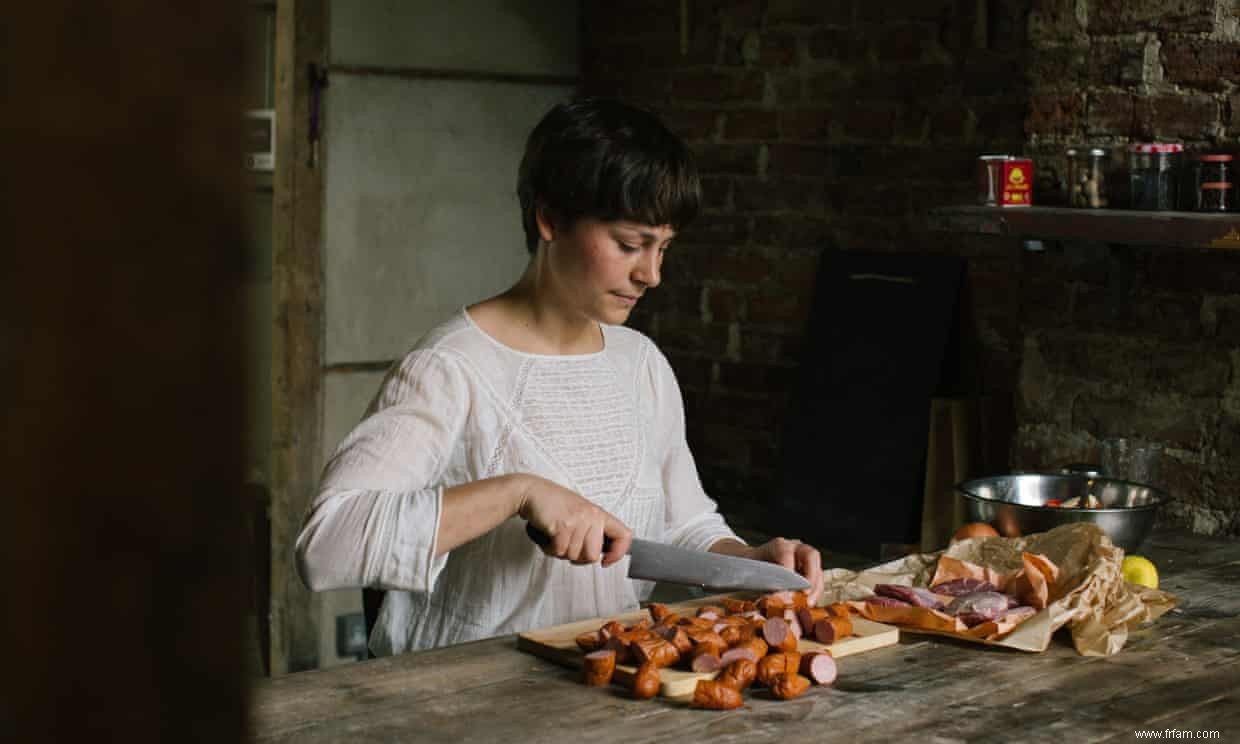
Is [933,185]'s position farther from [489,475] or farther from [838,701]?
[838,701]

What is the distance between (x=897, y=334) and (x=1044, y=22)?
3.43 ft

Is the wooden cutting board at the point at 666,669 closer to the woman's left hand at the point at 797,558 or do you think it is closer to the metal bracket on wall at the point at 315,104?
the woman's left hand at the point at 797,558

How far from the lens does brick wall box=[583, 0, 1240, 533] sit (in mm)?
3119

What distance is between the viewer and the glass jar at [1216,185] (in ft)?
9.66

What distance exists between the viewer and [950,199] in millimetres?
4059

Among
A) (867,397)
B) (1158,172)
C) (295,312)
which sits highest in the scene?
(1158,172)

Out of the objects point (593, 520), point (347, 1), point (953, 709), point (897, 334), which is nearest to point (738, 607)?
point (593, 520)

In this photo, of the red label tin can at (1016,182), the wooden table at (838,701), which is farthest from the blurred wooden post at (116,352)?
the red label tin can at (1016,182)

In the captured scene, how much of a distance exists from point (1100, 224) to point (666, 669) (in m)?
1.74

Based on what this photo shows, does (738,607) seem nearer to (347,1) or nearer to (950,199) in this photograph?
(950,199)

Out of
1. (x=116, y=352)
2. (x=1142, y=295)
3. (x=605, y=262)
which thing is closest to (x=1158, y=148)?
(x=1142, y=295)

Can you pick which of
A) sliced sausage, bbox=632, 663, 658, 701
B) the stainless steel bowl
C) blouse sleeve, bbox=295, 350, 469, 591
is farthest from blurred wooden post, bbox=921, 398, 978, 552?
sliced sausage, bbox=632, 663, 658, 701

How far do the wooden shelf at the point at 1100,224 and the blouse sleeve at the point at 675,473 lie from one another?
108 centimetres

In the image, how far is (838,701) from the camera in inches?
69.1
